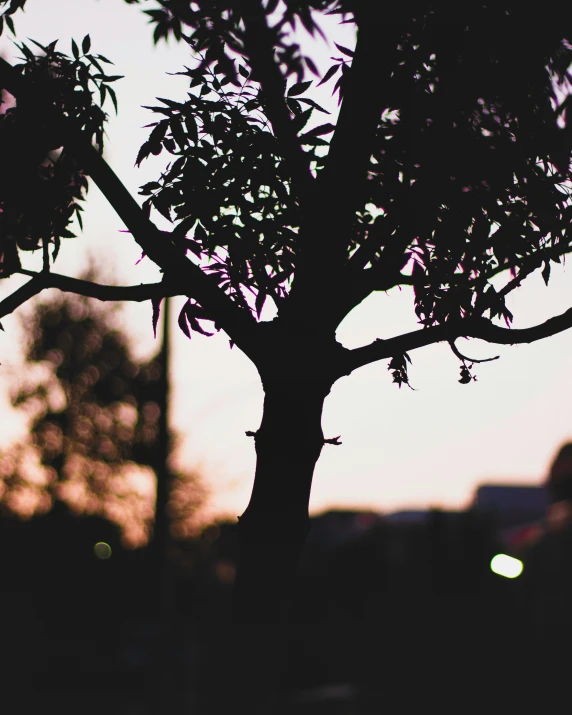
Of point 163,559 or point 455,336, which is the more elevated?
point 163,559

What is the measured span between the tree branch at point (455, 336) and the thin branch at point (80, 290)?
3.25 feet

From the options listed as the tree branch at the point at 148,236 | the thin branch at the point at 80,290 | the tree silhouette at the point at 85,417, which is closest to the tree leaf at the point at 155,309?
the thin branch at the point at 80,290

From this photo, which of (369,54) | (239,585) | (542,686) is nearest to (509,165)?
(369,54)

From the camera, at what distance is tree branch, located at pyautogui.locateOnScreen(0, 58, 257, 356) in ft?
15.4

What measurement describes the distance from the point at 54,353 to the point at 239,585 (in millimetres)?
33991

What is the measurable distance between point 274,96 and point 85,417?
3388 centimetres

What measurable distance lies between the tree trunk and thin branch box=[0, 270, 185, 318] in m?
Result: 0.75

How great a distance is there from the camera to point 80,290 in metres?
4.77

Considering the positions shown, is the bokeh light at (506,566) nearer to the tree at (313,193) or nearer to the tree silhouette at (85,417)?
the tree at (313,193)

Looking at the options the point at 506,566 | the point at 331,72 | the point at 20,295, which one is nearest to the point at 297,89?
the point at 331,72

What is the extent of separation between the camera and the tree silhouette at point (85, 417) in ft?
115

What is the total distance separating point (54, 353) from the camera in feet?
123

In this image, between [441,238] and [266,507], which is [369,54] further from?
[266,507]

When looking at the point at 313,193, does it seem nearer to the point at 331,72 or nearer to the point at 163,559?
the point at 331,72
